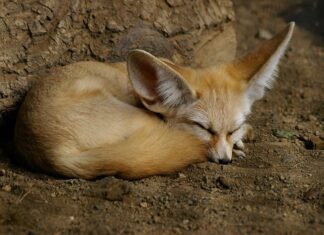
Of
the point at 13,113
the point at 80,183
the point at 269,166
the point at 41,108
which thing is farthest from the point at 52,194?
the point at 269,166

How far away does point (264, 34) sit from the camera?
682 centimetres

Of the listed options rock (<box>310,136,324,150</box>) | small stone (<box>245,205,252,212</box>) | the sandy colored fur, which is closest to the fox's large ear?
the sandy colored fur

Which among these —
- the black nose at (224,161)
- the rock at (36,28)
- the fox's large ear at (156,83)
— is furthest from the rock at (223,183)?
the rock at (36,28)

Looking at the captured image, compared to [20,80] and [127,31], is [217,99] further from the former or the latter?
[20,80]

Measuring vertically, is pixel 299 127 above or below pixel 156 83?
below

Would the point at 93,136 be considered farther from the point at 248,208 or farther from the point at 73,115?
the point at 248,208

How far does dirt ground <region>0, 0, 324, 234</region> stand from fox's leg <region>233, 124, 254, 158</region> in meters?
0.06

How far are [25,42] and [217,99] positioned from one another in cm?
145

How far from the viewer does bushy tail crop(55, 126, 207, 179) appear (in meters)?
3.63

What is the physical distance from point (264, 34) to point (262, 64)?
2.88 meters

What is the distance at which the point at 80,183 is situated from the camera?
3.70 meters

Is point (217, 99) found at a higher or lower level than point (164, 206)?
higher

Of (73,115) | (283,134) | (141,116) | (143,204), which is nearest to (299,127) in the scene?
(283,134)

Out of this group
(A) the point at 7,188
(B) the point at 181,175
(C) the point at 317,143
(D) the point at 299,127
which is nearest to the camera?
(A) the point at 7,188
